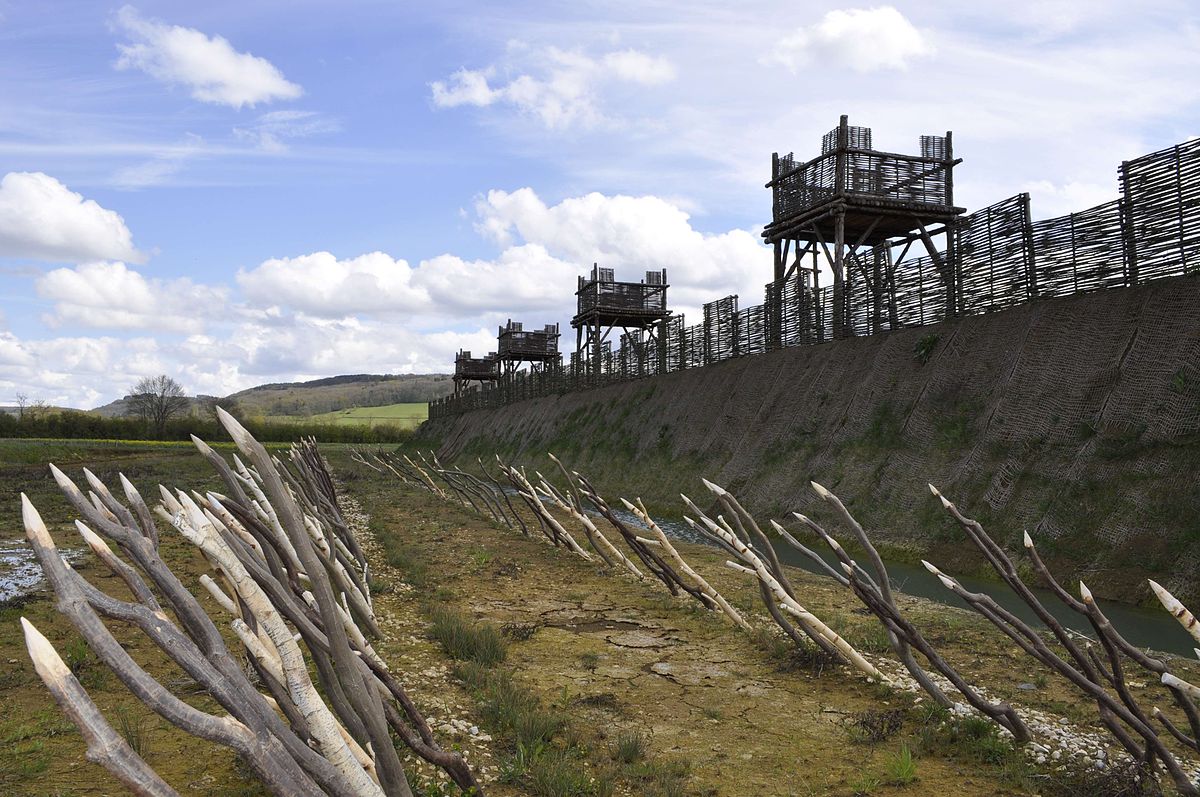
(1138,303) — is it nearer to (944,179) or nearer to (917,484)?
(917,484)

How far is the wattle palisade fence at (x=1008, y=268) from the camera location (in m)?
11.9

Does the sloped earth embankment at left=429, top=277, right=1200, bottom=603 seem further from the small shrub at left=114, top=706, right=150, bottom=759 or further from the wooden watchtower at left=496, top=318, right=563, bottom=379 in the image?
the wooden watchtower at left=496, top=318, right=563, bottom=379

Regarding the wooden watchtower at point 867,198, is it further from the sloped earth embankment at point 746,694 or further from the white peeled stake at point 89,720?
the white peeled stake at point 89,720

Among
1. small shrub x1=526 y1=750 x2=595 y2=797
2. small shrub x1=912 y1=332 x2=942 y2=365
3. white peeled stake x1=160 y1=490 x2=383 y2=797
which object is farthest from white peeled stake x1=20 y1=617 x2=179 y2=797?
small shrub x1=912 y1=332 x2=942 y2=365

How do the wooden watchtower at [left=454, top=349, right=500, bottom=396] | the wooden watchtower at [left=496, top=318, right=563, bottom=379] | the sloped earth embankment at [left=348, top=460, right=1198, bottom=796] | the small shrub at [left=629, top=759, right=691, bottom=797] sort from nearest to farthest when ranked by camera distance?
the small shrub at [left=629, top=759, right=691, bottom=797], the sloped earth embankment at [left=348, top=460, right=1198, bottom=796], the wooden watchtower at [left=496, top=318, right=563, bottom=379], the wooden watchtower at [left=454, top=349, right=500, bottom=396]

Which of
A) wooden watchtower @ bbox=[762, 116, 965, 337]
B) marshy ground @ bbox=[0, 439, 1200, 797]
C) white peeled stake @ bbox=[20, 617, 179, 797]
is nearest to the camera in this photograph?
white peeled stake @ bbox=[20, 617, 179, 797]

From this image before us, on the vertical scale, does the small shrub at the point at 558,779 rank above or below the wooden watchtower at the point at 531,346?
below

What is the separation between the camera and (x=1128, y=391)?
35.6ft

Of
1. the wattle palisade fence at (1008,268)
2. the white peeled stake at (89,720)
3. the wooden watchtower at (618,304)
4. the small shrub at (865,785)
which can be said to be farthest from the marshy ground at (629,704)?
the wooden watchtower at (618,304)

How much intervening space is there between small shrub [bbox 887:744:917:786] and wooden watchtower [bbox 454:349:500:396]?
183 feet

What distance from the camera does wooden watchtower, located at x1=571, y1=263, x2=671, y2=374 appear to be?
34125 millimetres

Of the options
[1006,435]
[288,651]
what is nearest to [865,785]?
[288,651]

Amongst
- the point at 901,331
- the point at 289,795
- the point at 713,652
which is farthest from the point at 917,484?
the point at 289,795

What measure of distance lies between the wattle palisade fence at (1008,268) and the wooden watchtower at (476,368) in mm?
34922
